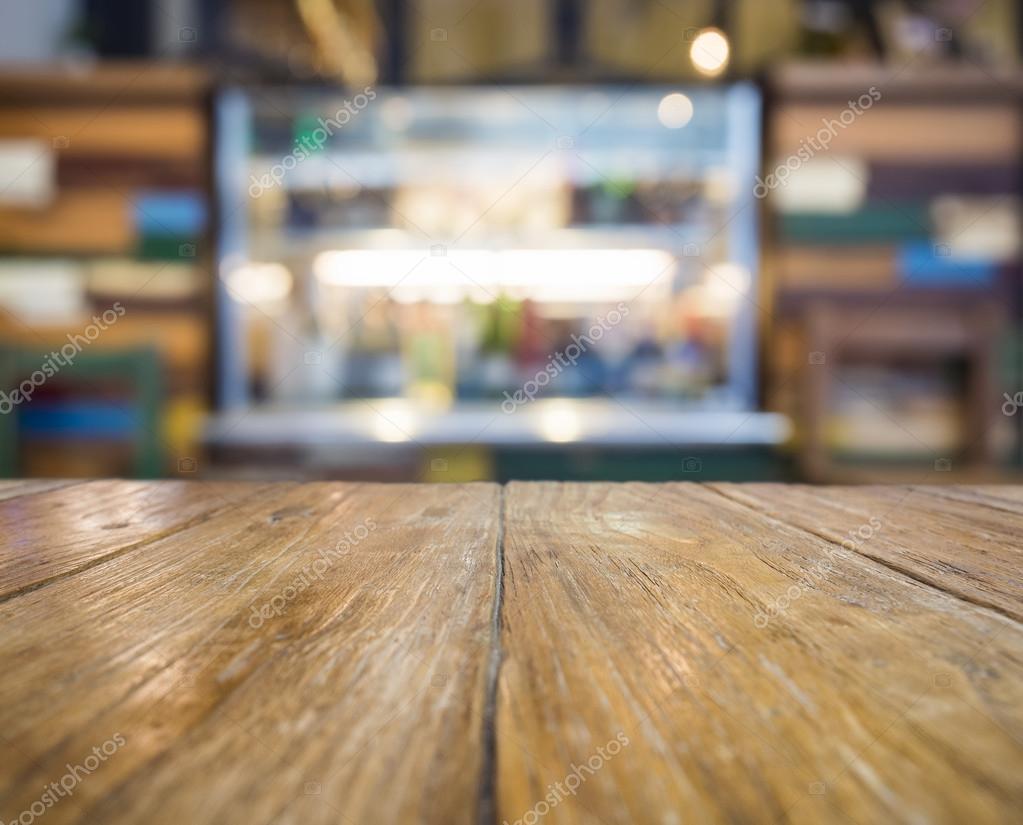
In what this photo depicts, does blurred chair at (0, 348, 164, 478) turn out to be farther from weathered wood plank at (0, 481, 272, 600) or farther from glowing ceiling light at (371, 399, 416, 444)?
weathered wood plank at (0, 481, 272, 600)

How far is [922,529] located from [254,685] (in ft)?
1.87

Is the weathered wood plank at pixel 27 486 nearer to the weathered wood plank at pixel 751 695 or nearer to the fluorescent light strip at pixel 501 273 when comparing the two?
the weathered wood plank at pixel 751 695

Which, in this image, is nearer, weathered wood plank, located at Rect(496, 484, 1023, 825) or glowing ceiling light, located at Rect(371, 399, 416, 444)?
weathered wood plank, located at Rect(496, 484, 1023, 825)

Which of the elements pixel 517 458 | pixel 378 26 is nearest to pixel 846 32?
pixel 378 26

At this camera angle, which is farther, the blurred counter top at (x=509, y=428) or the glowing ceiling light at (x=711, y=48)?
the blurred counter top at (x=509, y=428)

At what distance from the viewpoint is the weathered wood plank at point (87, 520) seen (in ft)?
1.72

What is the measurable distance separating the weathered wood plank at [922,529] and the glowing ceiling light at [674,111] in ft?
6.28

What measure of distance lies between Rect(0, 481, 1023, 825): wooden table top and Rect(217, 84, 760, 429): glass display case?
78.3 inches

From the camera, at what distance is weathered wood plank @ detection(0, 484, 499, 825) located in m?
0.24

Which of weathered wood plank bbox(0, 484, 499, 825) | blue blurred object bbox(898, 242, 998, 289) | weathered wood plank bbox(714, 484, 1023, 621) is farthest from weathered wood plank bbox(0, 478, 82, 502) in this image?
blue blurred object bbox(898, 242, 998, 289)

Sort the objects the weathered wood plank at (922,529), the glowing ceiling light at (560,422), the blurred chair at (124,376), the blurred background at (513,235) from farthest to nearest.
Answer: the blurred background at (513,235) → the glowing ceiling light at (560,422) → the blurred chair at (124,376) → the weathered wood plank at (922,529)

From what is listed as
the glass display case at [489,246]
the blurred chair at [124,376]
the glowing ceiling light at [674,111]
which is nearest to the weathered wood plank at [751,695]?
the blurred chair at [124,376]

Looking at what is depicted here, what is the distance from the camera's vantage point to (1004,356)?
2100 millimetres

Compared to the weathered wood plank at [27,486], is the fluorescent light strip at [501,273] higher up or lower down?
higher up
